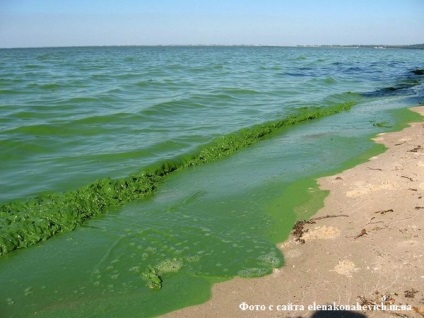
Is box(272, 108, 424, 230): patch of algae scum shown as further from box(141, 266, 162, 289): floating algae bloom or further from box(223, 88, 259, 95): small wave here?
box(223, 88, 259, 95): small wave

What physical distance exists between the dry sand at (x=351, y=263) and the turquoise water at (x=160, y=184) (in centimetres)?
23

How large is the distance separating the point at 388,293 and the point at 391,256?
0.62m

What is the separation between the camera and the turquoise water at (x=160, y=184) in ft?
12.7

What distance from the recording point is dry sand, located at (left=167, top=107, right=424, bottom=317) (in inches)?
132

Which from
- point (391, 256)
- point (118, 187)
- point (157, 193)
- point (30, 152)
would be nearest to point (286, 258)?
point (391, 256)

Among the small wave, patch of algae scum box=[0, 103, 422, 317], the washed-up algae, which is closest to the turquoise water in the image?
patch of algae scum box=[0, 103, 422, 317]

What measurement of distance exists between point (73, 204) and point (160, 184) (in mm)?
1607

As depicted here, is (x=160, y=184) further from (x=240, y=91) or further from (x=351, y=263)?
(x=240, y=91)

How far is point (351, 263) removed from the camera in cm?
389

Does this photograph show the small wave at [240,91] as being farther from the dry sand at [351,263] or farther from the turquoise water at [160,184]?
the dry sand at [351,263]

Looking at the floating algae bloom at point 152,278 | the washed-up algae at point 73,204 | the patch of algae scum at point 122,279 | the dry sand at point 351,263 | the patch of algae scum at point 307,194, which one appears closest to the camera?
the dry sand at point 351,263

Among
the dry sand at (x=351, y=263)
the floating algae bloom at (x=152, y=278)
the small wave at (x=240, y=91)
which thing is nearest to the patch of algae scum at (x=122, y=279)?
the floating algae bloom at (x=152, y=278)

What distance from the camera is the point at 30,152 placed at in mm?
8508

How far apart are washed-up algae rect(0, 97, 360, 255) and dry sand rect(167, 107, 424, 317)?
2565 mm
